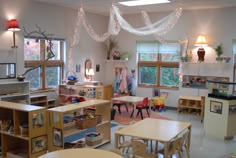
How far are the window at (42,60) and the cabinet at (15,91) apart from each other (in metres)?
0.45

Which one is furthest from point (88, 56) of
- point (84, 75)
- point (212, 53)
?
point (212, 53)

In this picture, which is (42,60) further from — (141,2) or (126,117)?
(141,2)

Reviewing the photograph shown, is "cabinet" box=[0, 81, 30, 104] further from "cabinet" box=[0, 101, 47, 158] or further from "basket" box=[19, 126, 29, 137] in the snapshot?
"basket" box=[19, 126, 29, 137]

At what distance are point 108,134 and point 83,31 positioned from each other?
4728 mm

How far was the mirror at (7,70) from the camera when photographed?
22.2ft

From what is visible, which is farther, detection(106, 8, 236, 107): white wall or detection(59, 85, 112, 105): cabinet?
detection(106, 8, 236, 107): white wall

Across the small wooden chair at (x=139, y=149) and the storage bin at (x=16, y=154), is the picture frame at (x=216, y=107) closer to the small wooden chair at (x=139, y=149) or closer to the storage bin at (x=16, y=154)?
the small wooden chair at (x=139, y=149)

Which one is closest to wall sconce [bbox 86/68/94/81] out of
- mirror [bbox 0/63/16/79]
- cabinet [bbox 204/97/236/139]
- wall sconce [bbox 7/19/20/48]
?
mirror [bbox 0/63/16/79]

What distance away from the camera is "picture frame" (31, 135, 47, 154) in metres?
4.23

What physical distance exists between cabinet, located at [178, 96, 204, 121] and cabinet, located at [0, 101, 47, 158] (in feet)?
17.0

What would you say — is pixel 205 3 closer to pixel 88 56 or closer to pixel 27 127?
pixel 88 56

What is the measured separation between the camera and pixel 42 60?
7941 millimetres

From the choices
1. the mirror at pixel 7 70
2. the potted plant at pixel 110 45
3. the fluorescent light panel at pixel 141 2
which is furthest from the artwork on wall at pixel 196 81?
the mirror at pixel 7 70

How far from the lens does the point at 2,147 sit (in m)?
4.64
